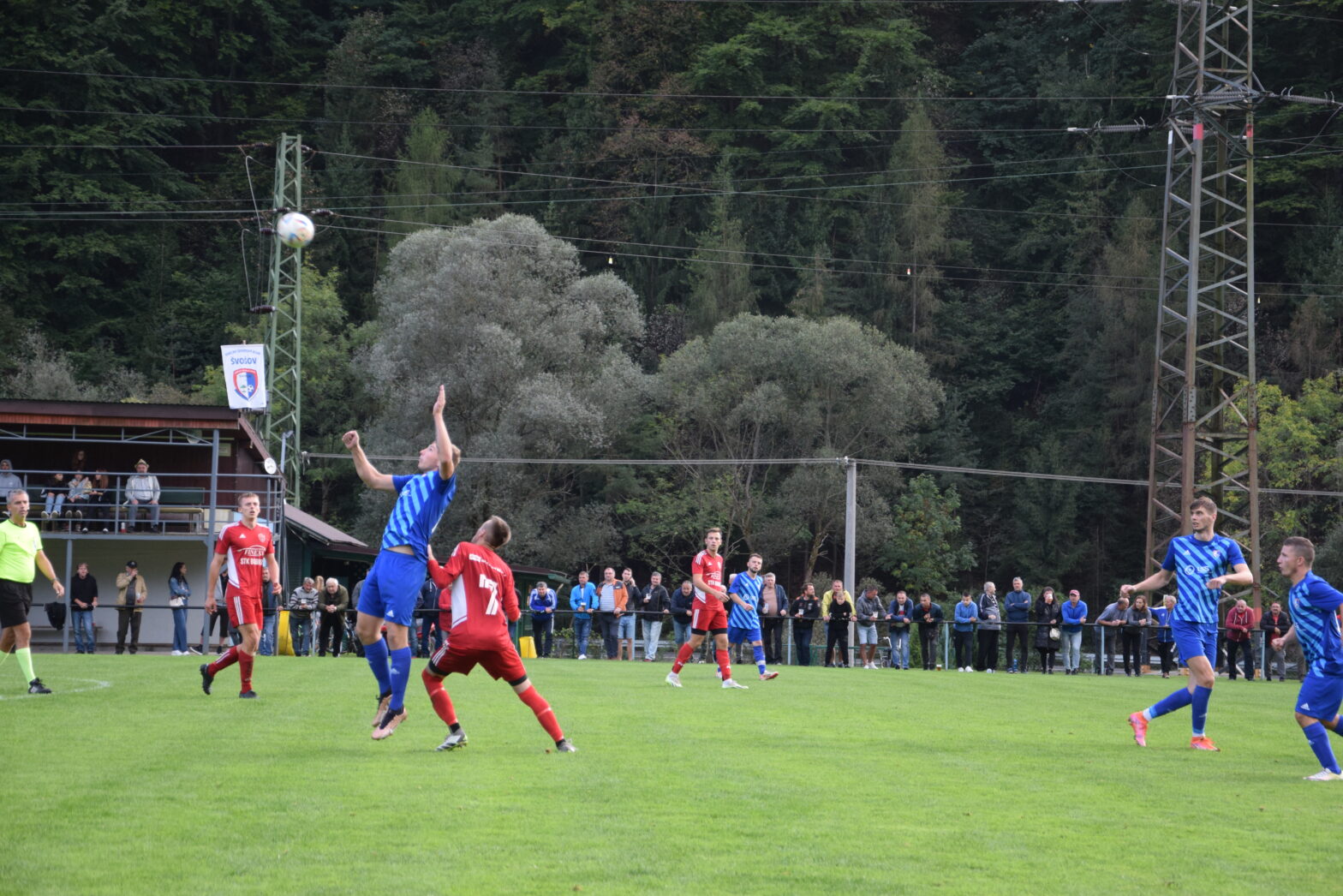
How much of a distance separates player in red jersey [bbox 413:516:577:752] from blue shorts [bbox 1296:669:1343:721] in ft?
17.6

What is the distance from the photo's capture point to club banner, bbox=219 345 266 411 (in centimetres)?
3734

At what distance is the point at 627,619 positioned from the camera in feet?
101

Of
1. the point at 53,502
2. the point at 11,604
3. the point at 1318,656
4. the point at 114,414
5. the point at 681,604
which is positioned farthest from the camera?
the point at 114,414

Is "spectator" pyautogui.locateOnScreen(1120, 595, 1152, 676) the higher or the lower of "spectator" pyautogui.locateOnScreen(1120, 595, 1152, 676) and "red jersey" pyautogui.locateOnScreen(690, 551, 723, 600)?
the lower

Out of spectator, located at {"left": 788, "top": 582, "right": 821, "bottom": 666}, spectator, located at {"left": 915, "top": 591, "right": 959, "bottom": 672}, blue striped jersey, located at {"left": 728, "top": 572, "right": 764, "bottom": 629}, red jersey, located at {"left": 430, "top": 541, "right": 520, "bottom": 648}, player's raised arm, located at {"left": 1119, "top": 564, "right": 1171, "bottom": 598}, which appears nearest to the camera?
red jersey, located at {"left": 430, "top": 541, "right": 520, "bottom": 648}

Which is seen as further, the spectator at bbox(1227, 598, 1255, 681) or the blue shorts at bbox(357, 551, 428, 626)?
the spectator at bbox(1227, 598, 1255, 681)

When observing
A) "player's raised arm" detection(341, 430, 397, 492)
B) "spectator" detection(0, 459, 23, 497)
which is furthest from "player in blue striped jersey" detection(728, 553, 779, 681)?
"spectator" detection(0, 459, 23, 497)

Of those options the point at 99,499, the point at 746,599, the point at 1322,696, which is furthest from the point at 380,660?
the point at 99,499

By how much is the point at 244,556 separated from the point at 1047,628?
763 inches

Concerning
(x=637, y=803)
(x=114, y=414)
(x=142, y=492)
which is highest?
(x=114, y=414)

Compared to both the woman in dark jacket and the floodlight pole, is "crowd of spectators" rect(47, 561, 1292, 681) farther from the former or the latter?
the floodlight pole

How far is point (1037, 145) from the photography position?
65.6 m

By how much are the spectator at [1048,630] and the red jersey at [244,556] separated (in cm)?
1899

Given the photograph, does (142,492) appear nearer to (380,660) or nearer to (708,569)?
(708,569)
